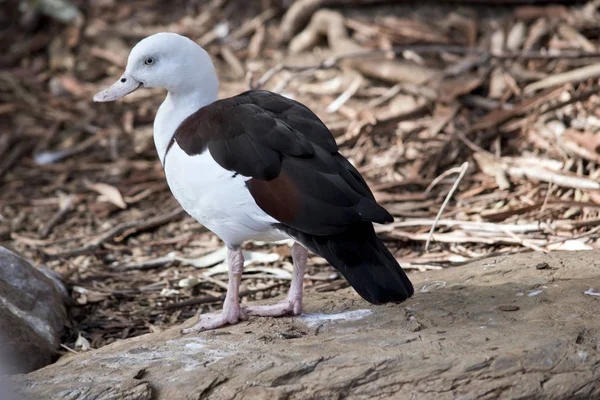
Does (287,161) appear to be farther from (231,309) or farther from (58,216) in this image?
(58,216)

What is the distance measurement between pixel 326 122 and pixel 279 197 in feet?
9.94

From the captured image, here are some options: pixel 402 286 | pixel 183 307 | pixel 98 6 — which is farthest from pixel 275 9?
pixel 402 286

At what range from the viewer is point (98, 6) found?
27.5 feet

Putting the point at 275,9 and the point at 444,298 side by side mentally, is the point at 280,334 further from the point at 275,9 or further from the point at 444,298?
the point at 275,9

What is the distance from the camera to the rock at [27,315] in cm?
352

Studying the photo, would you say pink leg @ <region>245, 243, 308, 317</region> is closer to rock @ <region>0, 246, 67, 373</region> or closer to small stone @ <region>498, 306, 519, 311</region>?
small stone @ <region>498, 306, 519, 311</region>

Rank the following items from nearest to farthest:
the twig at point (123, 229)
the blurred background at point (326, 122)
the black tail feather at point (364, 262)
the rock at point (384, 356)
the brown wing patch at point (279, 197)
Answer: the rock at point (384, 356) → the black tail feather at point (364, 262) → the brown wing patch at point (279, 197) → the blurred background at point (326, 122) → the twig at point (123, 229)

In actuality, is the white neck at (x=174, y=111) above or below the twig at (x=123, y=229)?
above

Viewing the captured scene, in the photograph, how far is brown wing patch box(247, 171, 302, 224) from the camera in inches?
123

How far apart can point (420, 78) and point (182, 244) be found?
239 centimetres

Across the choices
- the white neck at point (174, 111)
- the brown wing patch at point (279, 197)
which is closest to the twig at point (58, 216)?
the white neck at point (174, 111)

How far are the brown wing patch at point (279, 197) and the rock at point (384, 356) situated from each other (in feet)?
1.56

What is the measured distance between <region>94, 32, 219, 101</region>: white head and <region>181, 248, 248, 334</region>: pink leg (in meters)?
0.77

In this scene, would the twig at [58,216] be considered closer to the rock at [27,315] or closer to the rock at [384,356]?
the rock at [27,315]
